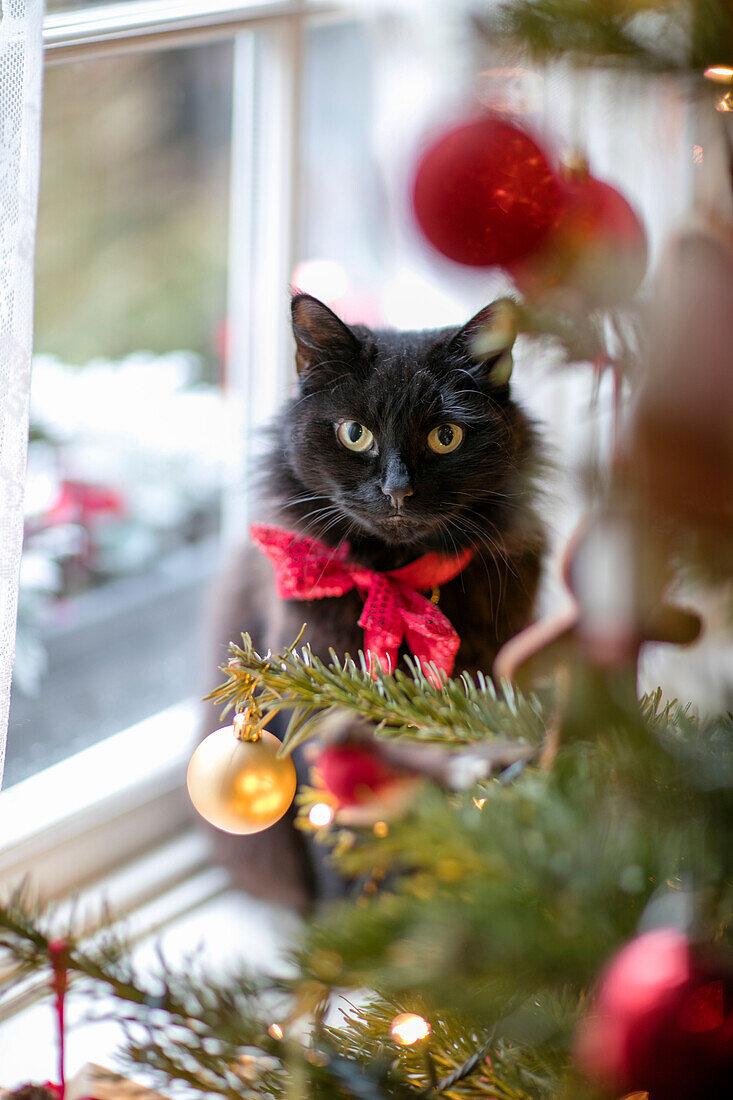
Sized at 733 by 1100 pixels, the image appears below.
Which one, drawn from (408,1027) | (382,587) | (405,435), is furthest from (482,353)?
(408,1027)

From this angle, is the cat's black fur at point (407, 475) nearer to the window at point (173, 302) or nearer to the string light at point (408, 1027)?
the string light at point (408, 1027)

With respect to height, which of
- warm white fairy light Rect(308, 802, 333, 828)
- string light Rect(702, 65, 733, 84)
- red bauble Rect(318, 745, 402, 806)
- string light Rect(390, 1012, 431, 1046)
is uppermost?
string light Rect(702, 65, 733, 84)

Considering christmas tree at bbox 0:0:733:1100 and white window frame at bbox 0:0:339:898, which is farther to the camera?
white window frame at bbox 0:0:339:898

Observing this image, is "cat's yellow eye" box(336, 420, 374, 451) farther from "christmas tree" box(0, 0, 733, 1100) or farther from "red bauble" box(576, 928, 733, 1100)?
"red bauble" box(576, 928, 733, 1100)

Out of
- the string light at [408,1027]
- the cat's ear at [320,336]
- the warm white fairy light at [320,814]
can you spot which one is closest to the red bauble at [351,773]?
the warm white fairy light at [320,814]

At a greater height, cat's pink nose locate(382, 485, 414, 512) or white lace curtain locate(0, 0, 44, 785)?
white lace curtain locate(0, 0, 44, 785)

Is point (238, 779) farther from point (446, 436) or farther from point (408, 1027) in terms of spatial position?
point (446, 436)

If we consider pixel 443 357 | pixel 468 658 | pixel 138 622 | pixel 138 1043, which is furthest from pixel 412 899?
pixel 138 622

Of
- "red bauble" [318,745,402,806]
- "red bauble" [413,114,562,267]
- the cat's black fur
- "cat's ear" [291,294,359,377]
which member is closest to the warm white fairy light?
"red bauble" [318,745,402,806]

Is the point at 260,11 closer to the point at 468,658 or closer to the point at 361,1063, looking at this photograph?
the point at 468,658

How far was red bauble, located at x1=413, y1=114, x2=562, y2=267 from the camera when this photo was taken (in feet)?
1.77

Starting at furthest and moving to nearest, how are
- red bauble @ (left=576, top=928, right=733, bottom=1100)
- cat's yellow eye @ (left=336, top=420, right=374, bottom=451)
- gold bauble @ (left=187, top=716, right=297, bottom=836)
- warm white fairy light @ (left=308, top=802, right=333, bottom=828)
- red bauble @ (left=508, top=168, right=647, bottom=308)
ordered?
warm white fairy light @ (left=308, top=802, right=333, bottom=828) < cat's yellow eye @ (left=336, top=420, right=374, bottom=451) < gold bauble @ (left=187, top=716, right=297, bottom=836) < red bauble @ (left=508, top=168, right=647, bottom=308) < red bauble @ (left=576, top=928, right=733, bottom=1100)

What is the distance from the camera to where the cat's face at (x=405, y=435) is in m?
0.61

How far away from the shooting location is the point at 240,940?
3.06 ft
